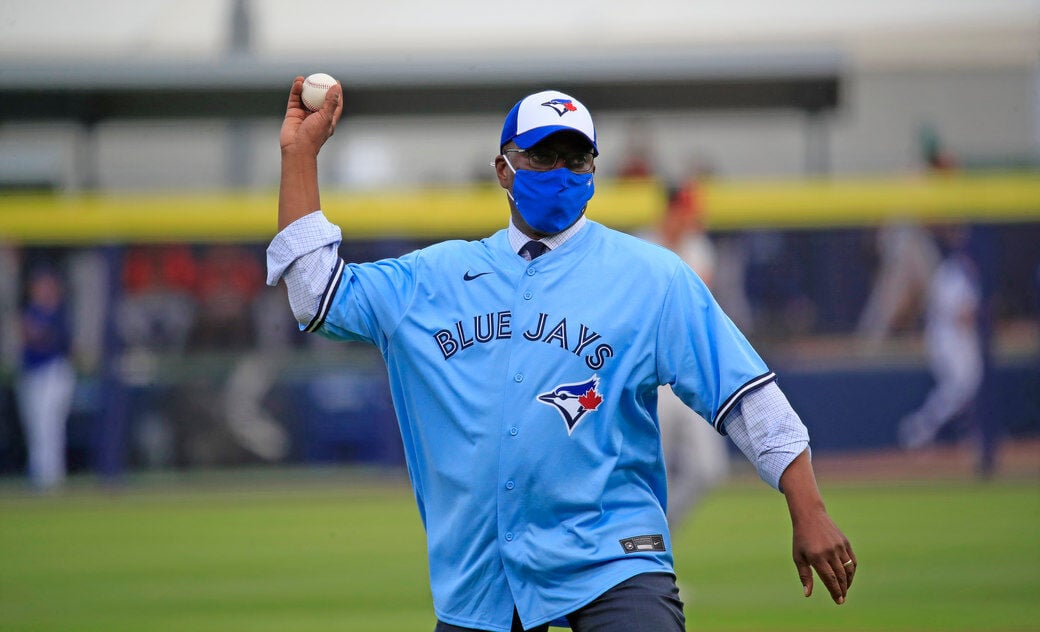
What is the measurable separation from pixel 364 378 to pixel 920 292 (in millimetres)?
6060

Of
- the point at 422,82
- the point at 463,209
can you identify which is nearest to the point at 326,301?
the point at 463,209

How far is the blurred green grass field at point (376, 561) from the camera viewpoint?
7.96 m

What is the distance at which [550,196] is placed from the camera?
3.87 metres

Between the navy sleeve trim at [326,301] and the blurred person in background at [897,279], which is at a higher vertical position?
the navy sleeve trim at [326,301]

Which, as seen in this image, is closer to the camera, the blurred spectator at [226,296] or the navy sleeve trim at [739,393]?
the navy sleeve trim at [739,393]

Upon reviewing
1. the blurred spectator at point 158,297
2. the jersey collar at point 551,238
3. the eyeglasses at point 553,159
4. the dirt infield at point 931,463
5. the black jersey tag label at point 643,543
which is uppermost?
the eyeglasses at point 553,159

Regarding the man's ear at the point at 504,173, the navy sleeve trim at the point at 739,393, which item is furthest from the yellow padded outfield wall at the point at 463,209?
the navy sleeve trim at the point at 739,393

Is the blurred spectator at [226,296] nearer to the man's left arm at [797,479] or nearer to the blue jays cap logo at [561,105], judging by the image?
the blue jays cap logo at [561,105]

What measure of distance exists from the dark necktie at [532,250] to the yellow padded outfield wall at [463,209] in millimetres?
11431

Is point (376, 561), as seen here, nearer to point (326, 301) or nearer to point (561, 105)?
point (326, 301)

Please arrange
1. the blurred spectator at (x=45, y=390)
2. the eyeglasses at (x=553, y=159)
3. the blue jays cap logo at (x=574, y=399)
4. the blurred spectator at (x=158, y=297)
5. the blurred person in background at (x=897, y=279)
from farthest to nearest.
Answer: the blurred spectator at (x=158, y=297), the blurred spectator at (x=45, y=390), the blurred person in background at (x=897, y=279), the eyeglasses at (x=553, y=159), the blue jays cap logo at (x=574, y=399)

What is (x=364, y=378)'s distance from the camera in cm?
1573

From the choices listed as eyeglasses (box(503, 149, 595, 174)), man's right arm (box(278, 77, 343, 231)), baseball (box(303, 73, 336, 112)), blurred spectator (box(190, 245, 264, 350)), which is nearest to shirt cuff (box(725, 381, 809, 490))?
eyeglasses (box(503, 149, 595, 174))

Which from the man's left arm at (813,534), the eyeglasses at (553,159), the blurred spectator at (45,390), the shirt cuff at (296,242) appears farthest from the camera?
the blurred spectator at (45,390)
